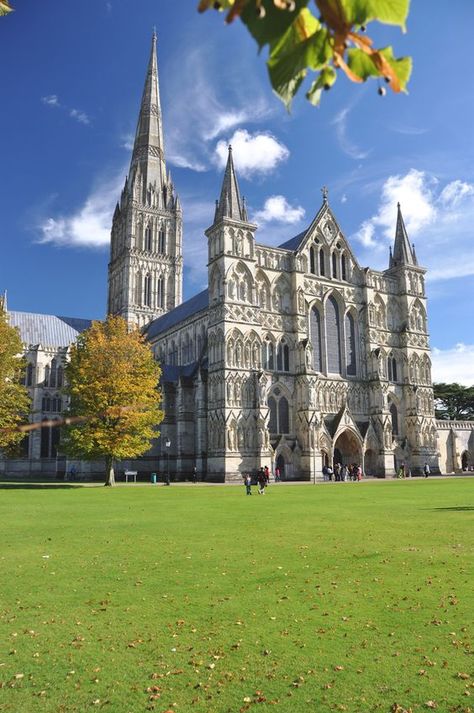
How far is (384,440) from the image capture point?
5228 centimetres

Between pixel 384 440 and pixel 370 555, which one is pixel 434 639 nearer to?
pixel 370 555

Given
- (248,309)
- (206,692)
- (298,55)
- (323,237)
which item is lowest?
(206,692)

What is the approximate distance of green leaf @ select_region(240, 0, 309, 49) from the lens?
1.62 meters

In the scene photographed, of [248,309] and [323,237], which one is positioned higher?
[323,237]

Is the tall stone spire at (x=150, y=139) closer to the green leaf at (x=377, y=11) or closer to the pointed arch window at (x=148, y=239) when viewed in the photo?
the pointed arch window at (x=148, y=239)

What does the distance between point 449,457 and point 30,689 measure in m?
62.1

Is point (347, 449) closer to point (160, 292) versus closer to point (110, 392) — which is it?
point (110, 392)

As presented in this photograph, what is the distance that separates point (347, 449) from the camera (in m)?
52.7

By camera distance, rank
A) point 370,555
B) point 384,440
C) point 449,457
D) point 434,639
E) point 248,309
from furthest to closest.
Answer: point 449,457
point 384,440
point 248,309
point 370,555
point 434,639

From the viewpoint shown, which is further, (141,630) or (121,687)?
(141,630)

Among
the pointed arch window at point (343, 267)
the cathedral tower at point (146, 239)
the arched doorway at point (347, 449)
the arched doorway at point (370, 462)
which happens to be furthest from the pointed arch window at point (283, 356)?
the cathedral tower at point (146, 239)

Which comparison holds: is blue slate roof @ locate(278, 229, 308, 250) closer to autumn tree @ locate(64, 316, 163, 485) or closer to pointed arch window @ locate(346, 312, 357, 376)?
pointed arch window @ locate(346, 312, 357, 376)

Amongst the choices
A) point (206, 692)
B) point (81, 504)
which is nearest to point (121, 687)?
point (206, 692)

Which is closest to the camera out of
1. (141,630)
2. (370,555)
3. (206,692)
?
(206,692)
